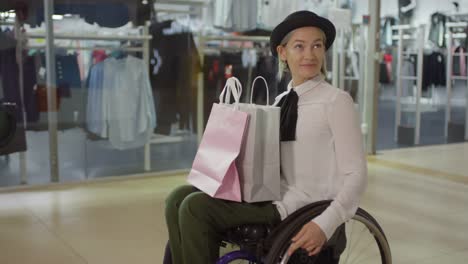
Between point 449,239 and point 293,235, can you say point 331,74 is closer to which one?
point 449,239

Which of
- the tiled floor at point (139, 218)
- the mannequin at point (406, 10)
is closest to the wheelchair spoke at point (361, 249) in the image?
the tiled floor at point (139, 218)

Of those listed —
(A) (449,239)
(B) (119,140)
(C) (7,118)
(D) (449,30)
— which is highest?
(D) (449,30)

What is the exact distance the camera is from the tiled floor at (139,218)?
9.20 ft

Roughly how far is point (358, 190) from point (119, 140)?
348cm

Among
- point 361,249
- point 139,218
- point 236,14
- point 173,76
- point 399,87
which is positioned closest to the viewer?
point 361,249

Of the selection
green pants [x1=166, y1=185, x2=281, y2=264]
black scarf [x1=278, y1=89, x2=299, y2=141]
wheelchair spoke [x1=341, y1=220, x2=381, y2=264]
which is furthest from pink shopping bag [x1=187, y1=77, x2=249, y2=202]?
wheelchair spoke [x1=341, y1=220, x2=381, y2=264]

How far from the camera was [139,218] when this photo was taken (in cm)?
344

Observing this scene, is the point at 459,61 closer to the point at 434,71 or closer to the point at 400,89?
the point at 434,71

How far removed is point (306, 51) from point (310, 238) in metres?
0.56

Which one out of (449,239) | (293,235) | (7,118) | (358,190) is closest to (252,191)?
(293,235)

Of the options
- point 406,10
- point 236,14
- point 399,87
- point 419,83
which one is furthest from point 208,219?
point 406,10

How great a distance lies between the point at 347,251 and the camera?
2793 millimetres

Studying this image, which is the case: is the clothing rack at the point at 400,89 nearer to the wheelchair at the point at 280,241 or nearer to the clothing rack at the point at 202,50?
the clothing rack at the point at 202,50

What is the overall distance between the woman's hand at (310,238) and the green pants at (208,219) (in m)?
0.14
